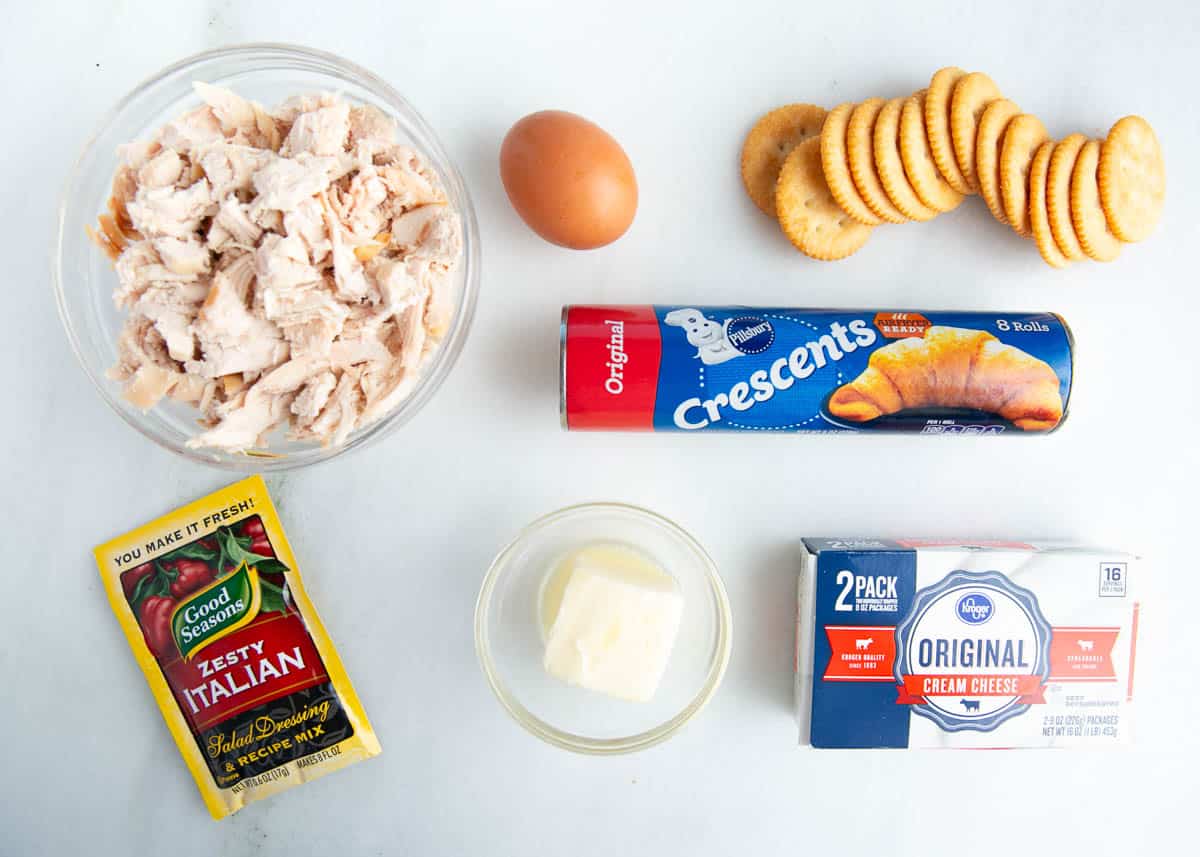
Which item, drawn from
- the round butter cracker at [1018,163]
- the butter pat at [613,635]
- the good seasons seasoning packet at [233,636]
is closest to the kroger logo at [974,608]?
the butter pat at [613,635]

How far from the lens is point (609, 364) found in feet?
2.77

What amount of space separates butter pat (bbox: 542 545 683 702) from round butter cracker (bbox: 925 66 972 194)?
57 cm

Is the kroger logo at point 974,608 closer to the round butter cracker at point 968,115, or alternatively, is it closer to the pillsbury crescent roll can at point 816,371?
the pillsbury crescent roll can at point 816,371

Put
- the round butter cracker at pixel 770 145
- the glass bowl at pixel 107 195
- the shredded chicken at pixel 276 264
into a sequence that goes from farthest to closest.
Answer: the round butter cracker at pixel 770 145 → the glass bowl at pixel 107 195 → the shredded chicken at pixel 276 264

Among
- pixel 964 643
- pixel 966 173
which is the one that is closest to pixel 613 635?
pixel 964 643

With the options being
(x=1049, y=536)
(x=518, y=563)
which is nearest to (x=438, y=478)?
(x=518, y=563)

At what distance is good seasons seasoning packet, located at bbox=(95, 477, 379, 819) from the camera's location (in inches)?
38.2

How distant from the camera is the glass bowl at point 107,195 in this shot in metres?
0.84

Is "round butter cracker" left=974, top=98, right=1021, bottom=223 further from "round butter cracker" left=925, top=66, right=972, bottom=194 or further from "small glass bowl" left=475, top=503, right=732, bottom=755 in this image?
"small glass bowl" left=475, top=503, right=732, bottom=755

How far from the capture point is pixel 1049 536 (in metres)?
1.01

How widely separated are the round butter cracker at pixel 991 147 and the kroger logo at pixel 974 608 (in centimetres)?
45

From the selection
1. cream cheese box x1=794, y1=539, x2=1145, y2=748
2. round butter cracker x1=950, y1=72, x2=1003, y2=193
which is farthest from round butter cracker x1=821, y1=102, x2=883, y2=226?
cream cheese box x1=794, y1=539, x2=1145, y2=748

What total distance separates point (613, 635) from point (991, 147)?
69 cm

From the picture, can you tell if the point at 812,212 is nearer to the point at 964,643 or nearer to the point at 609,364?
the point at 609,364
